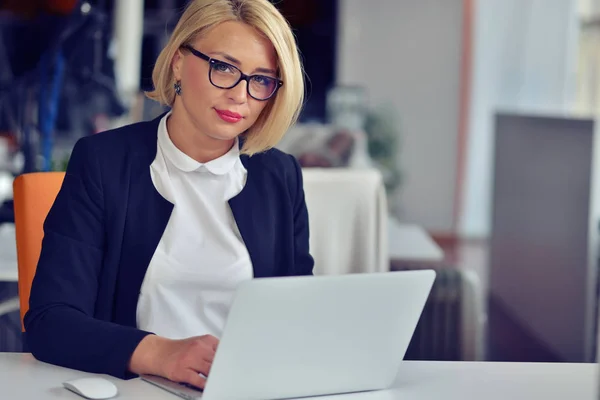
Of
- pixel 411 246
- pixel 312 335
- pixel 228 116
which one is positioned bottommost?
pixel 411 246

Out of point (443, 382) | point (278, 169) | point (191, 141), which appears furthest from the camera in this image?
point (278, 169)

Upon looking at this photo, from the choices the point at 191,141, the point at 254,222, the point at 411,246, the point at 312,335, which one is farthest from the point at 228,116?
the point at 411,246

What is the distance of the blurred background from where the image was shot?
2859mm

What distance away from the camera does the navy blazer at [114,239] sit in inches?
55.3

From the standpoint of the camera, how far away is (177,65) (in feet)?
5.39

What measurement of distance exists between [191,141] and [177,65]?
0.14 metres

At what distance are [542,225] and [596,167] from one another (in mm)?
627

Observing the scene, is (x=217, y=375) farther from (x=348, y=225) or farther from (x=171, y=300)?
(x=348, y=225)

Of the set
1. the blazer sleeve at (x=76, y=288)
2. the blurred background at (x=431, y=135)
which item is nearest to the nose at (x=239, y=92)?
the blazer sleeve at (x=76, y=288)

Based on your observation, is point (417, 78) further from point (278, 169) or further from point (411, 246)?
point (278, 169)

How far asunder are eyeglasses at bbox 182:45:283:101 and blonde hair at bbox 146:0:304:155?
3 centimetres

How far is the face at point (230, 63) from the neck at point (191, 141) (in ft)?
0.14

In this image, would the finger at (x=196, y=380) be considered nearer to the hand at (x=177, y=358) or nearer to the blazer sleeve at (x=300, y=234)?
the hand at (x=177, y=358)

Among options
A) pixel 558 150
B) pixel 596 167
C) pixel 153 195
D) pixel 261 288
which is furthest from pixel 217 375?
pixel 558 150
